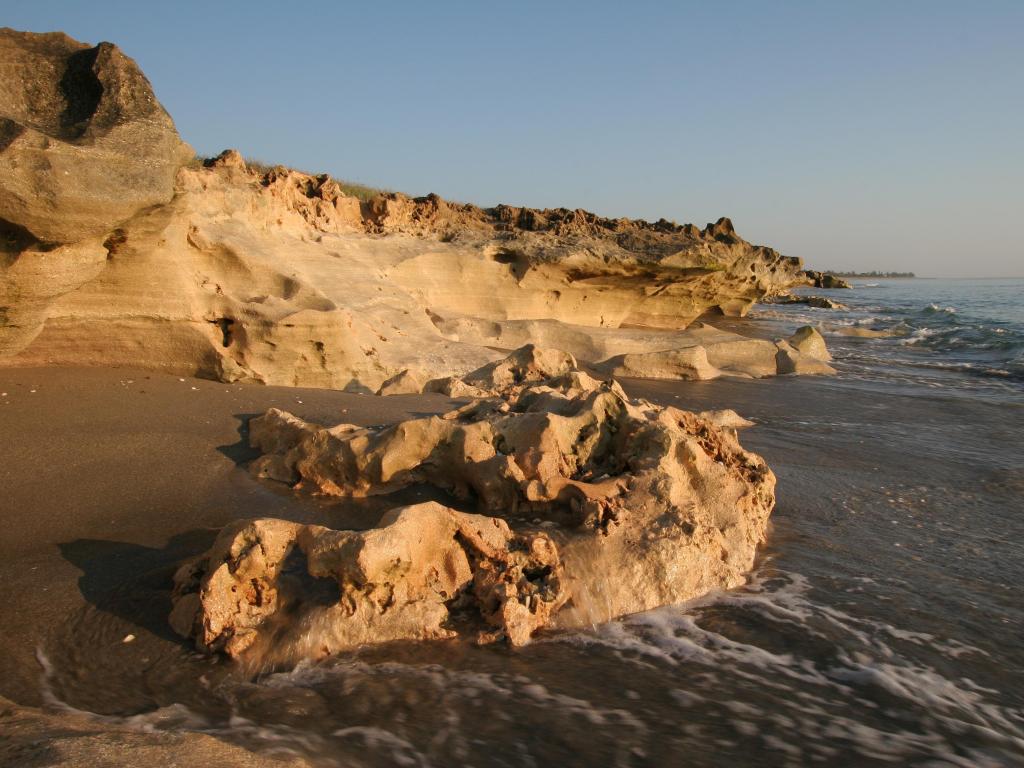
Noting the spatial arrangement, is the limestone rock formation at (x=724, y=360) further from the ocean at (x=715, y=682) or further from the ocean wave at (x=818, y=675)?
the ocean wave at (x=818, y=675)

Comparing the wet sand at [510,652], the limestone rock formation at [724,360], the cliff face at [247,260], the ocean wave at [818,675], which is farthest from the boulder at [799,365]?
the ocean wave at [818,675]

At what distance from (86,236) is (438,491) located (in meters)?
2.60

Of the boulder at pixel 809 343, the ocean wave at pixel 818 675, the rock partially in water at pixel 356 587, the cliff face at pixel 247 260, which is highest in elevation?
the cliff face at pixel 247 260

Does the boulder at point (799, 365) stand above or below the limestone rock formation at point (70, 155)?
below

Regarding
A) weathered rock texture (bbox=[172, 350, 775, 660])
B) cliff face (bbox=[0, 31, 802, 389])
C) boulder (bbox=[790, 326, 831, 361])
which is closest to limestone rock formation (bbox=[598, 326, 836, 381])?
boulder (bbox=[790, 326, 831, 361])

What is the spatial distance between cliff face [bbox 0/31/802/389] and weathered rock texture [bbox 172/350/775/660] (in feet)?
5.44

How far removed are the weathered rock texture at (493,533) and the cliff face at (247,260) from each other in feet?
5.44

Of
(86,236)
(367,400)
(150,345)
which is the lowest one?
(367,400)

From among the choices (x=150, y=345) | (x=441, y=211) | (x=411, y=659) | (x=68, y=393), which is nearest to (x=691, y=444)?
(x=411, y=659)

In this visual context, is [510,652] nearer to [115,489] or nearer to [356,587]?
[356,587]

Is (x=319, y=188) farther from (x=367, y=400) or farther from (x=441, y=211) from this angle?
(x=367, y=400)

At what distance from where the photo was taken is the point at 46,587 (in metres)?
3.00

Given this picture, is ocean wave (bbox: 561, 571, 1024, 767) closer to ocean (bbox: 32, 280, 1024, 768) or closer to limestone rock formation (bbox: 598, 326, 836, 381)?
ocean (bbox: 32, 280, 1024, 768)

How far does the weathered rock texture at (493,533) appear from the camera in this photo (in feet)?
9.24
